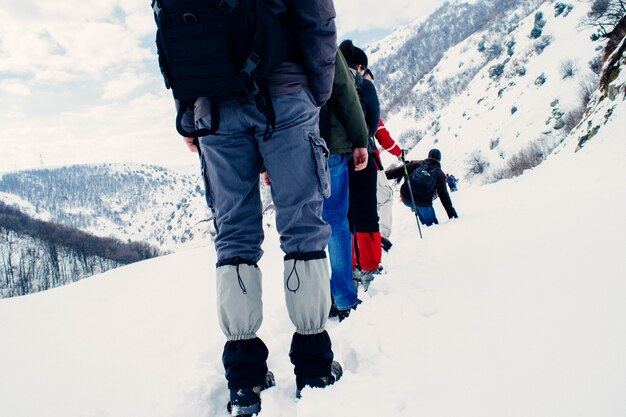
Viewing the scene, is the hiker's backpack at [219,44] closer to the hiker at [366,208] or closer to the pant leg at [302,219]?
the pant leg at [302,219]

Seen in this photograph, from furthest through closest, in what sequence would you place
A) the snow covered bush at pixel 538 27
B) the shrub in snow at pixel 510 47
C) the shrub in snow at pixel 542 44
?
1. the shrub in snow at pixel 510 47
2. the snow covered bush at pixel 538 27
3. the shrub in snow at pixel 542 44

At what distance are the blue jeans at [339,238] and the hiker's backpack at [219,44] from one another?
103 centimetres

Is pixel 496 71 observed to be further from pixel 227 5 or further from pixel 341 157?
pixel 227 5

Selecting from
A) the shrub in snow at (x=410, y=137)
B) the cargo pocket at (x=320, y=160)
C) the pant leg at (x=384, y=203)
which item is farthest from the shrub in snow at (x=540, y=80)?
the cargo pocket at (x=320, y=160)

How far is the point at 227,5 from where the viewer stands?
129 cm

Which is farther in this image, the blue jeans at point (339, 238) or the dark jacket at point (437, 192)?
the dark jacket at point (437, 192)

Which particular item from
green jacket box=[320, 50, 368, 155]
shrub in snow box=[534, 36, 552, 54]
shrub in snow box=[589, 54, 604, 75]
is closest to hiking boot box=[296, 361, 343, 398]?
green jacket box=[320, 50, 368, 155]

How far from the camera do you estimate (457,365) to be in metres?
1.20

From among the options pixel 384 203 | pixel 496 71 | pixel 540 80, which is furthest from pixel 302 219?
pixel 496 71

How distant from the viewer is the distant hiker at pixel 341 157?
214 cm

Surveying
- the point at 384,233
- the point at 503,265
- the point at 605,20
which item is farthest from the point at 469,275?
the point at 605,20

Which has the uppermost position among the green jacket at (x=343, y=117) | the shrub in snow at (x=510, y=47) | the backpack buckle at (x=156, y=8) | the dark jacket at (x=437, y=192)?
the shrub in snow at (x=510, y=47)

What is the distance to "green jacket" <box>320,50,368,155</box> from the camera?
2.10 metres

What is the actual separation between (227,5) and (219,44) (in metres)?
0.14
